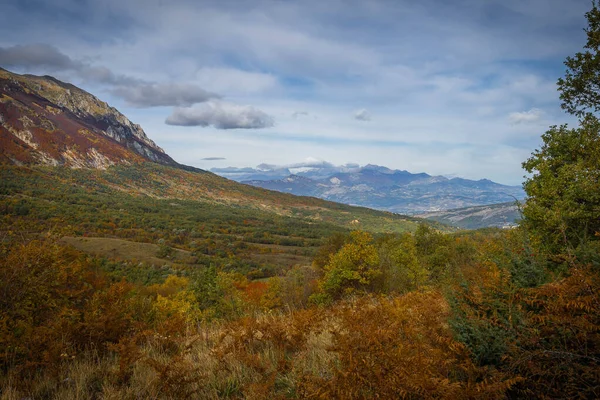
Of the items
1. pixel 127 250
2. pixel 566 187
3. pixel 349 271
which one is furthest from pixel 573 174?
pixel 127 250

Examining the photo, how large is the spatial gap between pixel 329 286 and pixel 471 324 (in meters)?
19.4

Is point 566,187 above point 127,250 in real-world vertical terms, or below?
above

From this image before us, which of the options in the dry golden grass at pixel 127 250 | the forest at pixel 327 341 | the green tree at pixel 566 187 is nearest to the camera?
the forest at pixel 327 341

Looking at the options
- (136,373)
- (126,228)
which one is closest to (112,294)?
(136,373)

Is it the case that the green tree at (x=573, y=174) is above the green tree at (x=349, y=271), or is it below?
above

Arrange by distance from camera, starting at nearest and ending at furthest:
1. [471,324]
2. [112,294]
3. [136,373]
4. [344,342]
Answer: [344,342] < [471,324] < [136,373] < [112,294]

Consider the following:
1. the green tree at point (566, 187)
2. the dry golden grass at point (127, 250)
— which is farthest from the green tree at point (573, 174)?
the dry golden grass at point (127, 250)

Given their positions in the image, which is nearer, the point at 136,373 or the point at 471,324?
the point at 471,324

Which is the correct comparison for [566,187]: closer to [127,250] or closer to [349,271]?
[349,271]

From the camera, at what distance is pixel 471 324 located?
4133mm

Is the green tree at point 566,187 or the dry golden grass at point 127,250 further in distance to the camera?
the dry golden grass at point 127,250

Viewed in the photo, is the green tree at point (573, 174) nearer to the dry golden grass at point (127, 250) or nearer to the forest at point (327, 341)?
the forest at point (327, 341)

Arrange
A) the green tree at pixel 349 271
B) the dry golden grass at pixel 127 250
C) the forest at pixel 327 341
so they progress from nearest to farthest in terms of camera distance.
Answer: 1. the forest at pixel 327 341
2. the green tree at pixel 349 271
3. the dry golden grass at pixel 127 250

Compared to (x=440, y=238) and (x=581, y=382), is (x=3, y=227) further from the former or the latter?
(x=440, y=238)
